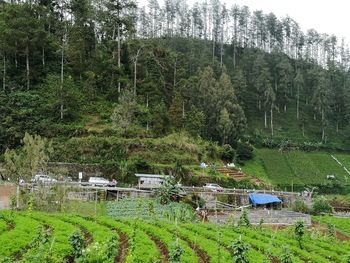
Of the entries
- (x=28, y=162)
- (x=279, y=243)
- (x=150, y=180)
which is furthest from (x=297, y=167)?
(x=279, y=243)

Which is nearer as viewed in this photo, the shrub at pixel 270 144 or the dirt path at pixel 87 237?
the dirt path at pixel 87 237

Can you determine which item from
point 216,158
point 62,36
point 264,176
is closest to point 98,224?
point 216,158

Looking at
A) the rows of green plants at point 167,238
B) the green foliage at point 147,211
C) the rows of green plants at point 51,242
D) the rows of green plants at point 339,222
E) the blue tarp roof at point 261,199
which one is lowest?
the rows of green plants at point 339,222

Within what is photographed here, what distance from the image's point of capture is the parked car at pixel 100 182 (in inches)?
1342

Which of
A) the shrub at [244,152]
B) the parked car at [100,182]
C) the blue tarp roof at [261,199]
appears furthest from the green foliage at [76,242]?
the shrub at [244,152]

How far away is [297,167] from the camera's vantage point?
5434 cm

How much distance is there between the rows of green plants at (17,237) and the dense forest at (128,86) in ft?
78.0

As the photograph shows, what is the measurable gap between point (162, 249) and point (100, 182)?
19280mm

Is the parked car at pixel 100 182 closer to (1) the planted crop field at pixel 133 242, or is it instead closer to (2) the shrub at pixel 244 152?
(1) the planted crop field at pixel 133 242

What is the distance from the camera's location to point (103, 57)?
52.5 metres

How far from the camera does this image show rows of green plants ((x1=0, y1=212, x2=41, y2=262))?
14.1 m

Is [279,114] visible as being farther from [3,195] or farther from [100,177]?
[3,195]

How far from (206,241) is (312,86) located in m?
66.2

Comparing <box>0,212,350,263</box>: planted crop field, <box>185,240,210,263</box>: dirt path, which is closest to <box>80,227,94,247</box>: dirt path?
<box>0,212,350,263</box>: planted crop field
